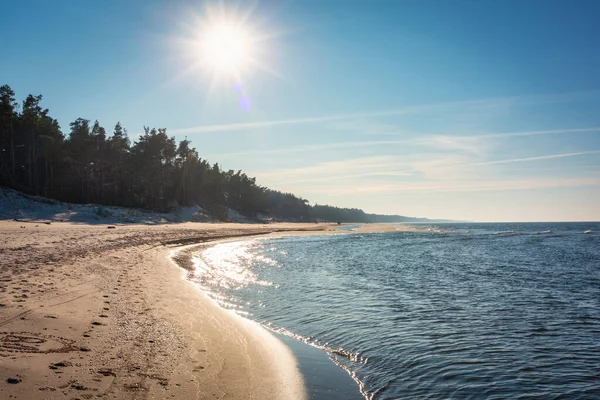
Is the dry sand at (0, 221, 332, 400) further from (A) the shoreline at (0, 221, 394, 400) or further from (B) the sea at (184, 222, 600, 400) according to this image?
(B) the sea at (184, 222, 600, 400)

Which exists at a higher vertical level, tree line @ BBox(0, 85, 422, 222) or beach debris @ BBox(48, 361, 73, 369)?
tree line @ BBox(0, 85, 422, 222)

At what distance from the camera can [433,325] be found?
12398 mm

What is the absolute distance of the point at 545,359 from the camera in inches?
372

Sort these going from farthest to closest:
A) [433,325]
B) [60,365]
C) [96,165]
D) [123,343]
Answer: [96,165]
[433,325]
[123,343]
[60,365]

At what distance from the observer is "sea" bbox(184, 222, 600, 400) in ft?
26.6

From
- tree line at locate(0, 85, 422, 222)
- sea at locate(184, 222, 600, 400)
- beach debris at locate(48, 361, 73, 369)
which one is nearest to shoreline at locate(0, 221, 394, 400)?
beach debris at locate(48, 361, 73, 369)

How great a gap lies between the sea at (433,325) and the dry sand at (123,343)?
1.26 meters

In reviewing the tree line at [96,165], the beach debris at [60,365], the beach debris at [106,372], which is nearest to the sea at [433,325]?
the beach debris at [106,372]

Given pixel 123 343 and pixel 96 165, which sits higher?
pixel 96 165

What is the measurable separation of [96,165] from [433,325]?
7501 cm

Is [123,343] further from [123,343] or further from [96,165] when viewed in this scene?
[96,165]

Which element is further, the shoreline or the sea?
the sea

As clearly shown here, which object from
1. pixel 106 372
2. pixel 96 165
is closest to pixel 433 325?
pixel 106 372

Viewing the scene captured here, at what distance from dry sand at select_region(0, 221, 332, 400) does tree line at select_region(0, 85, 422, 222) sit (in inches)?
2200
